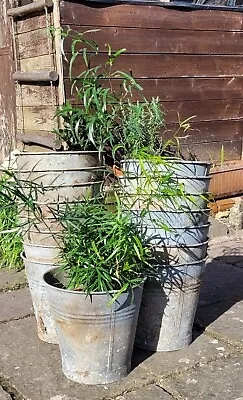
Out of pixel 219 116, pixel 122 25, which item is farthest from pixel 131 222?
pixel 219 116

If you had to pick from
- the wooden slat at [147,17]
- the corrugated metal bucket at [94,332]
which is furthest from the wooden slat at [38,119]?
the corrugated metal bucket at [94,332]

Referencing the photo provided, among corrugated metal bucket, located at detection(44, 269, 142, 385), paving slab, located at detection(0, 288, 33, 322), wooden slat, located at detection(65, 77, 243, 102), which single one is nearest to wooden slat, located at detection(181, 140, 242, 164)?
wooden slat, located at detection(65, 77, 243, 102)

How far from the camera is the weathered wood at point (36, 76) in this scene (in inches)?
174

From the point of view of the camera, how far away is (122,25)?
4699 mm

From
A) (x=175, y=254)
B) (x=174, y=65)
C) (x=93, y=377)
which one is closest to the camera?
(x=93, y=377)

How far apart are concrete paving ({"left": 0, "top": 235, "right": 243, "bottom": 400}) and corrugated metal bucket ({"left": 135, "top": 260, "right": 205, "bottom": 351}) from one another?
58 millimetres

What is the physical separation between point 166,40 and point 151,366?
9.92 feet

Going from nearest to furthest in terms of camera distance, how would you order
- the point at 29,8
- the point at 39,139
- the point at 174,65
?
the point at 29,8 < the point at 39,139 < the point at 174,65

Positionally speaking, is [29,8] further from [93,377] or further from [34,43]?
[93,377]

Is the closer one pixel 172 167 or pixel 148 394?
pixel 148 394

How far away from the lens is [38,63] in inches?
188

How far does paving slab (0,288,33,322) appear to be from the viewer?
348 centimetres

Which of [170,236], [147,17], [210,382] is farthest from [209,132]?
[210,382]

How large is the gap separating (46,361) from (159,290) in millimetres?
643
